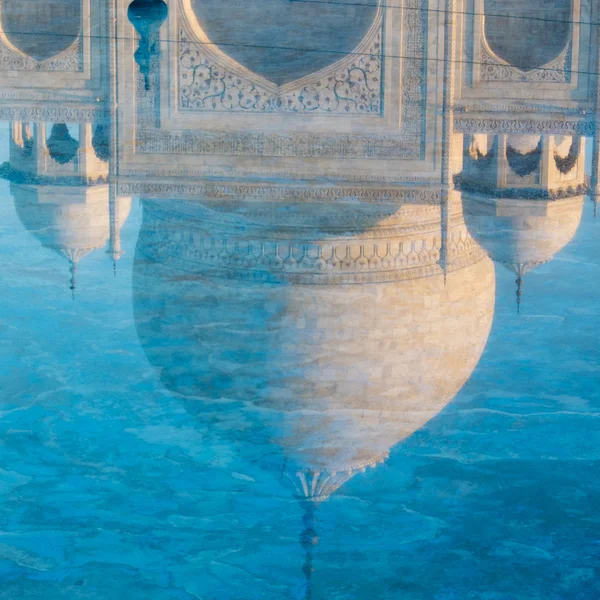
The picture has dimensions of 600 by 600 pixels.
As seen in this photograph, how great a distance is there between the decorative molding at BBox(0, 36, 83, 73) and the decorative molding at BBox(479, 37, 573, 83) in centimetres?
175

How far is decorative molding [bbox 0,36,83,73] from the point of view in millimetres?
5691

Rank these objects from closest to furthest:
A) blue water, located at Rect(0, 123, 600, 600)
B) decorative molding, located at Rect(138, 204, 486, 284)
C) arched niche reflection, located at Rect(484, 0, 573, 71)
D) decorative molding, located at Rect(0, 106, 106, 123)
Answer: blue water, located at Rect(0, 123, 600, 600) → decorative molding, located at Rect(138, 204, 486, 284) → decorative molding, located at Rect(0, 106, 106, 123) → arched niche reflection, located at Rect(484, 0, 573, 71)

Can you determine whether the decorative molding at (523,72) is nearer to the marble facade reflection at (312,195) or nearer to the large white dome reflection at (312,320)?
the marble facade reflection at (312,195)

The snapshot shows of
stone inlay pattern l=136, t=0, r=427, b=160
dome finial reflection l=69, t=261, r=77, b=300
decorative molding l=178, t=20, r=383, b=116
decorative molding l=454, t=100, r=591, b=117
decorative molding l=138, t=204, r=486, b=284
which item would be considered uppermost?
decorative molding l=178, t=20, r=383, b=116

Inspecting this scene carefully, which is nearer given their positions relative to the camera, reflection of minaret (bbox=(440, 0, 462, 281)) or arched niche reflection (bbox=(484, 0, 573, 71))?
reflection of minaret (bbox=(440, 0, 462, 281))

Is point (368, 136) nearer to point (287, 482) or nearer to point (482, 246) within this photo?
point (482, 246)

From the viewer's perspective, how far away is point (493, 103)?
5.45 m

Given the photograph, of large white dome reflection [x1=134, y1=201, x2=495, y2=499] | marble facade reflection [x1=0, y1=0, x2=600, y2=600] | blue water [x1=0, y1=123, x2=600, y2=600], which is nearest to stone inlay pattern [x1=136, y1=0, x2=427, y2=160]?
marble facade reflection [x1=0, y1=0, x2=600, y2=600]

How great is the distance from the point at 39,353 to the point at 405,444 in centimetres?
115

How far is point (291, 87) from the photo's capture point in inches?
213

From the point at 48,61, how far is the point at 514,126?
205 cm

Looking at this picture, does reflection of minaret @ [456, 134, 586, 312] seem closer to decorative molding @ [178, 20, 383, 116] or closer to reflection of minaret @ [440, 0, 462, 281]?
reflection of minaret @ [440, 0, 462, 281]

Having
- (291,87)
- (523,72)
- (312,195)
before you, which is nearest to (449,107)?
(523,72)

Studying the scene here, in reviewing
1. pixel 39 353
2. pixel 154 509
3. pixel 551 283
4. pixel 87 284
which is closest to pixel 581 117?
A: pixel 551 283
